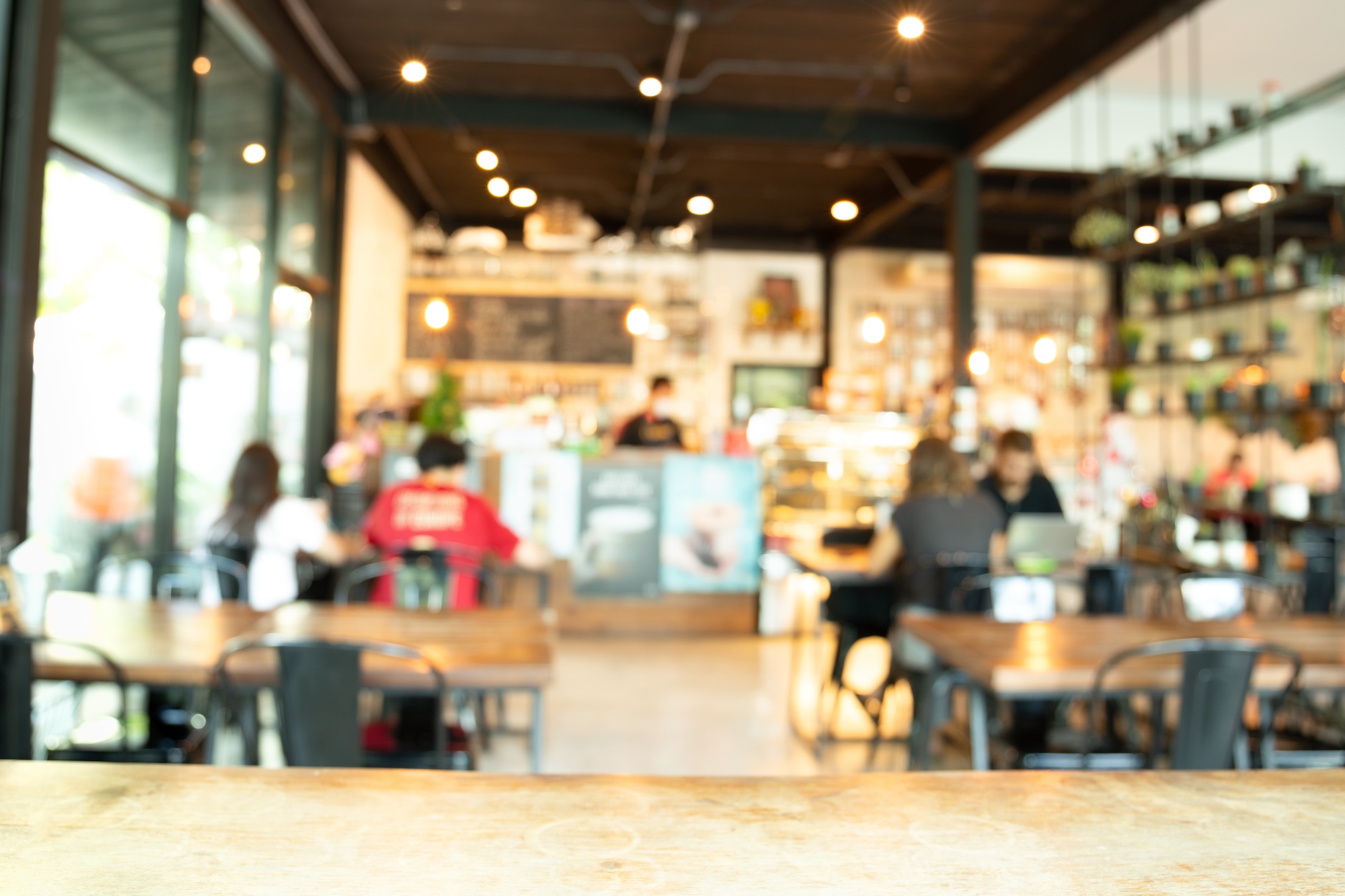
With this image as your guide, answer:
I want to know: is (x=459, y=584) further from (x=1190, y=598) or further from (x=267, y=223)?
(x=267, y=223)

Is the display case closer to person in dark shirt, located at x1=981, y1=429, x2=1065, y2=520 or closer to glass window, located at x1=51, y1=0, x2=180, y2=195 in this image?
person in dark shirt, located at x1=981, y1=429, x2=1065, y2=520

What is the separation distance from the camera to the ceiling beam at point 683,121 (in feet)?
22.6

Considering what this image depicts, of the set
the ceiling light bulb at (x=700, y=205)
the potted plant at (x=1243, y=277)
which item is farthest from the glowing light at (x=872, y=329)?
the potted plant at (x=1243, y=277)

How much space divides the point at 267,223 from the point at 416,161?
9.69 ft

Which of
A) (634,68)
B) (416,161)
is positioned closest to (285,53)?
(634,68)

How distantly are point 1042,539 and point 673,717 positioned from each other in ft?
6.36

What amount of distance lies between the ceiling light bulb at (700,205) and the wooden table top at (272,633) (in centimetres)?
665

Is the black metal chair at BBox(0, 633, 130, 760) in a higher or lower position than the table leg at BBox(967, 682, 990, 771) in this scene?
higher

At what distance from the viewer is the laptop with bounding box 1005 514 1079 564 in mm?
4852

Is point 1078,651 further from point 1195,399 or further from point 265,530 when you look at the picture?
point 1195,399

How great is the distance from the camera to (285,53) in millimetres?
5637

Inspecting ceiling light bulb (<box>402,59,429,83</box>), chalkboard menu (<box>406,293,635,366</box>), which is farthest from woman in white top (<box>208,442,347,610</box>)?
chalkboard menu (<box>406,293,635,366</box>)

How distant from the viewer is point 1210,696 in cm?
242

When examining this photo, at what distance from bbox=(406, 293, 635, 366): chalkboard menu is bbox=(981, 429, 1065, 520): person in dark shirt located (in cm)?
564
